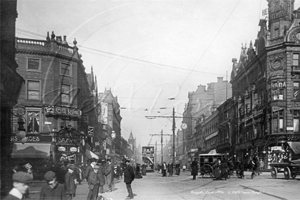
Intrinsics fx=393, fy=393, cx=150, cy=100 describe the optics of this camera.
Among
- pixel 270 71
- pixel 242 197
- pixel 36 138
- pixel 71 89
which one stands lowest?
pixel 242 197

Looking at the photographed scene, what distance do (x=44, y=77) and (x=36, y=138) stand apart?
4880 mm

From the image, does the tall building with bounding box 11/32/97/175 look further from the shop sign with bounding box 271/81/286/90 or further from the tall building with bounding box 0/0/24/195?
the shop sign with bounding box 271/81/286/90

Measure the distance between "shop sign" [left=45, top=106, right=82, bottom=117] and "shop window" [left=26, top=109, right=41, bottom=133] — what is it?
1.27 metres

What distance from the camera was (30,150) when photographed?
2133 cm

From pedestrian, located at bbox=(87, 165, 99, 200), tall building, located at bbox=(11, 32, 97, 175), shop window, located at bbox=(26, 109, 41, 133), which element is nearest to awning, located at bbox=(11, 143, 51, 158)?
tall building, located at bbox=(11, 32, 97, 175)

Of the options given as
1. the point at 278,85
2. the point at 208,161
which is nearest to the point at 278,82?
the point at 278,85

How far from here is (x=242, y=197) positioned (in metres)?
15.8

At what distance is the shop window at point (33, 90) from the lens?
25.4m

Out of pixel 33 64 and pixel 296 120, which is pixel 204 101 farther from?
pixel 33 64

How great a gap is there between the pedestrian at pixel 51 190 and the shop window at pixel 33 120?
18.1 metres

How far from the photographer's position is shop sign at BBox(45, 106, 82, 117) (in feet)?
97.6

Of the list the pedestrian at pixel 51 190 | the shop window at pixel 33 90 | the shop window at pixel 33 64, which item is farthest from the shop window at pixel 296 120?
the pedestrian at pixel 51 190

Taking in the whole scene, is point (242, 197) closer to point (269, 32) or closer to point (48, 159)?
point (48, 159)

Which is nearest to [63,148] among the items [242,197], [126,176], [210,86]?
[126,176]
